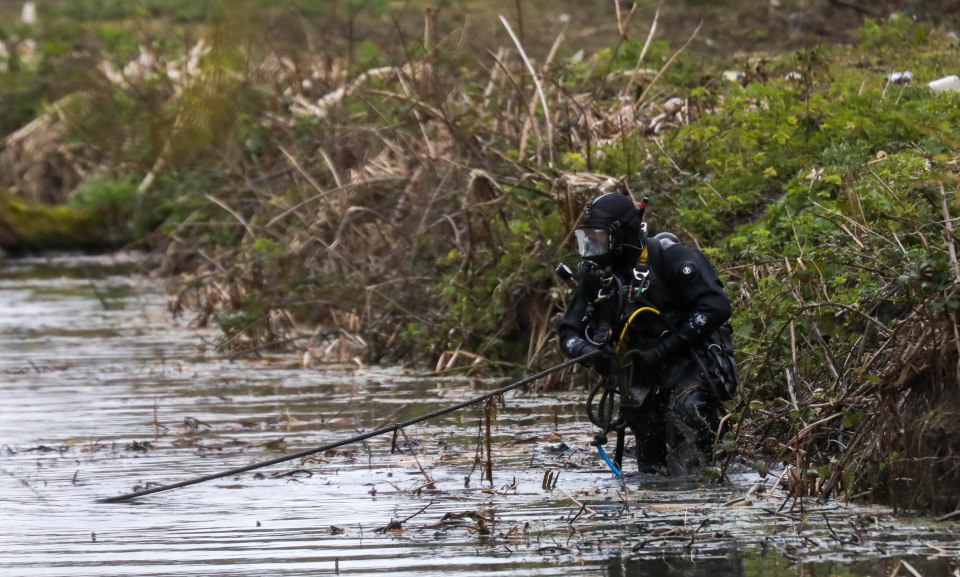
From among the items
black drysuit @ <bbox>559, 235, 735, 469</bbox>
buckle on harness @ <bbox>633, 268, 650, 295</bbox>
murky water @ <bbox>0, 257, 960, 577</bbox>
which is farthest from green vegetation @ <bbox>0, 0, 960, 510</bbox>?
buckle on harness @ <bbox>633, 268, 650, 295</bbox>

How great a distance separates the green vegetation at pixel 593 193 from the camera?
8016 millimetres

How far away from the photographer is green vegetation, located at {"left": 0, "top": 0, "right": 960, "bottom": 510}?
8016 mm

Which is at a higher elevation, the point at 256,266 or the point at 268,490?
the point at 256,266

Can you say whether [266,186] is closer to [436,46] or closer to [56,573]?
[436,46]

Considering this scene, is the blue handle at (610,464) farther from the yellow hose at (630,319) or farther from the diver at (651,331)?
the yellow hose at (630,319)

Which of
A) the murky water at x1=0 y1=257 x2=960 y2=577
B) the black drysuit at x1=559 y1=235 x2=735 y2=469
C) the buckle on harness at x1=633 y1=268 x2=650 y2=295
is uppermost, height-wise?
the buckle on harness at x1=633 y1=268 x2=650 y2=295


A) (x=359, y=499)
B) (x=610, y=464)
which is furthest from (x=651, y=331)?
(x=359, y=499)

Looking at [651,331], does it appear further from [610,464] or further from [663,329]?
[610,464]

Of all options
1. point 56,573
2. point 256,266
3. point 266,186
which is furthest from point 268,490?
point 266,186

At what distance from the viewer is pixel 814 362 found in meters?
9.57

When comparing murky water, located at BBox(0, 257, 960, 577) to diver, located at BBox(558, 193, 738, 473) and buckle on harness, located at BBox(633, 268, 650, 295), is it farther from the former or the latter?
buckle on harness, located at BBox(633, 268, 650, 295)

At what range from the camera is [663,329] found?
350 inches

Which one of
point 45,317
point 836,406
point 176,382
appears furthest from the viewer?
point 45,317

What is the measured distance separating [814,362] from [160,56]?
2024 cm
